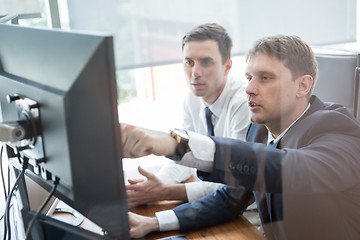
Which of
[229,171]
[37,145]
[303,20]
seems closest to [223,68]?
[229,171]

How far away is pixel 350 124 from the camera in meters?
0.94

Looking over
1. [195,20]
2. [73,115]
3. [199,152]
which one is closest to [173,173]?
[199,152]

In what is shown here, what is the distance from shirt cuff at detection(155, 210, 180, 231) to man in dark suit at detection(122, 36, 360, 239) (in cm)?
1

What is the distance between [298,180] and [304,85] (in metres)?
0.31

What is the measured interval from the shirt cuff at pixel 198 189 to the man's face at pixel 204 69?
44 centimetres

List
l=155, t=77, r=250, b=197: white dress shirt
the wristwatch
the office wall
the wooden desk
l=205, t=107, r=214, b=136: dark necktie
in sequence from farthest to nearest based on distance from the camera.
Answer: the office wall, l=205, t=107, r=214, b=136: dark necktie, l=155, t=77, r=250, b=197: white dress shirt, the wooden desk, the wristwatch

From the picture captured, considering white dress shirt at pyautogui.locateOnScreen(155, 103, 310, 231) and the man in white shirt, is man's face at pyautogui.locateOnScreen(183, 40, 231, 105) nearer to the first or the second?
the man in white shirt

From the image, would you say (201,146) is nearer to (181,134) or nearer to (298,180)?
(181,134)

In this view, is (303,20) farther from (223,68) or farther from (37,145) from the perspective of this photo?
(37,145)

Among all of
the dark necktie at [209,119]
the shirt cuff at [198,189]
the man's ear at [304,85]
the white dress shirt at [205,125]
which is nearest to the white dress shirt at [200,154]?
the white dress shirt at [205,125]

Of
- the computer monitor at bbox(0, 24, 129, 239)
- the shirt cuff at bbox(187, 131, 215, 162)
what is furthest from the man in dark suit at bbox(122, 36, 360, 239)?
the computer monitor at bbox(0, 24, 129, 239)

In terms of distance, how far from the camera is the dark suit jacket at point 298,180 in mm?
827

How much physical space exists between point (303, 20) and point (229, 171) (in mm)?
2008

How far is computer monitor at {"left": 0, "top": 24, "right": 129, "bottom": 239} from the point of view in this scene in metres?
0.52
